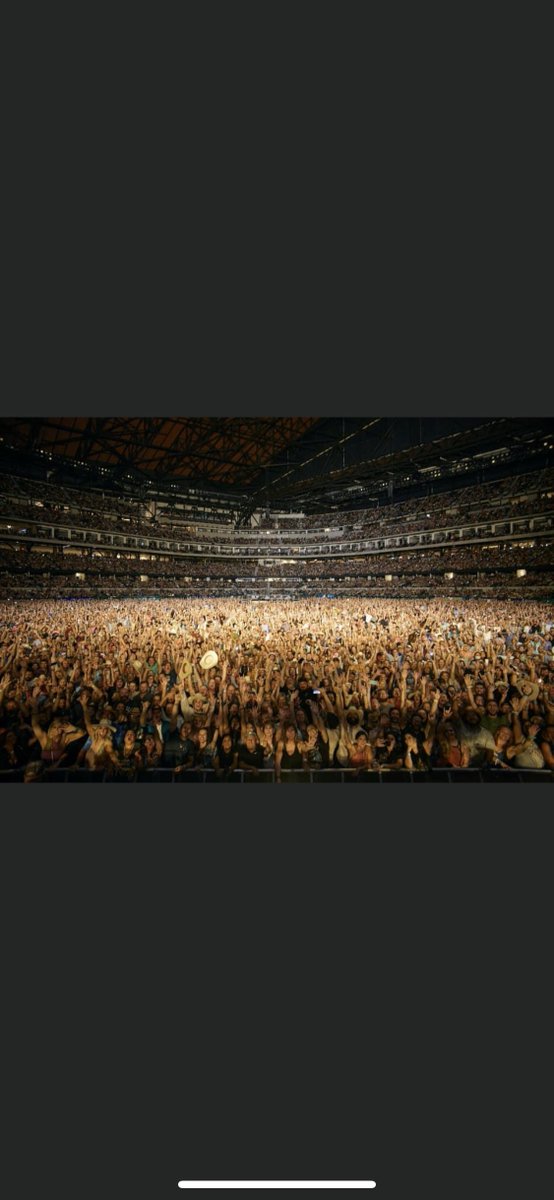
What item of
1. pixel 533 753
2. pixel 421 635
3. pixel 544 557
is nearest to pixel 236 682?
pixel 421 635

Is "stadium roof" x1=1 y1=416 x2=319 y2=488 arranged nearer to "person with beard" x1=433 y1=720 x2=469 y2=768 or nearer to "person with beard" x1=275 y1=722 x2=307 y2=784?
"person with beard" x1=275 y1=722 x2=307 y2=784

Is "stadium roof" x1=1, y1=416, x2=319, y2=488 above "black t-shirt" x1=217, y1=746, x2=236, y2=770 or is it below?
above

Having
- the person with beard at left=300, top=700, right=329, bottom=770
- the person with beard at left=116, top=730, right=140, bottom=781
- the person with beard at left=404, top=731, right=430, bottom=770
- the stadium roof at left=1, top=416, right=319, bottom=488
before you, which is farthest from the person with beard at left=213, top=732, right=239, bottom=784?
the stadium roof at left=1, top=416, right=319, bottom=488

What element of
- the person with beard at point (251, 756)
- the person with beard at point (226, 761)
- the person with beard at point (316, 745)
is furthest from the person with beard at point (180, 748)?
the person with beard at point (316, 745)

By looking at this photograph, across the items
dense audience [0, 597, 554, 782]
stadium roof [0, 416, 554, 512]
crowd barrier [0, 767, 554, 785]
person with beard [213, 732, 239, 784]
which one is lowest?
crowd barrier [0, 767, 554, 785]

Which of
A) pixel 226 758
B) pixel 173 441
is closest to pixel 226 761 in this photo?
pixel 226 758

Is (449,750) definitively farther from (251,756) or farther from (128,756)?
(128,756)

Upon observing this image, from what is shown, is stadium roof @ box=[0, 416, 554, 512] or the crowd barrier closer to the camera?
the crowd barrier

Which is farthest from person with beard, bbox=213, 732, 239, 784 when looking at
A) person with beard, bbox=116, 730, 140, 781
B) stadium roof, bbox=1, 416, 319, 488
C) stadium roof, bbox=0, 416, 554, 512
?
stadium roof, bbox=1, 416, 319, 488
